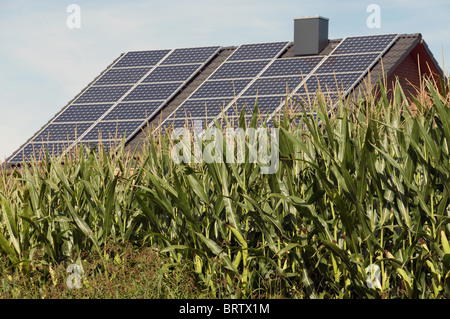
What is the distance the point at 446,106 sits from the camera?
6.78 meters

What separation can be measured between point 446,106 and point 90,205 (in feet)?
14.8

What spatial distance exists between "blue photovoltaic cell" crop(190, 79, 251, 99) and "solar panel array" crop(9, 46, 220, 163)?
845mm

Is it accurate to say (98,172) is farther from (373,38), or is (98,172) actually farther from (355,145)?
(373,38)

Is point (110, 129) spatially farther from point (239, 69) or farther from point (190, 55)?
point (190, 55)

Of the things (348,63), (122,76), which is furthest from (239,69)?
(122,76)

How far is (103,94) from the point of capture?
19.9 metres

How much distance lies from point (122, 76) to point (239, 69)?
13.2ft

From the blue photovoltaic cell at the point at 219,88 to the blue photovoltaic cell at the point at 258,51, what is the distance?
A: 182 cm

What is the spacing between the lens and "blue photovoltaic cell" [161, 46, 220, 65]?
68.0 ft

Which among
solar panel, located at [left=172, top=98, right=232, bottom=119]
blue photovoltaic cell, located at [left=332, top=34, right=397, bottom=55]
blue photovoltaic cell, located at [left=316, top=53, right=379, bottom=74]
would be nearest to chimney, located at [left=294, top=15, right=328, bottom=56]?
blue photovoltaic cell, located at [left=332, top=34, right=397, bottom=55]

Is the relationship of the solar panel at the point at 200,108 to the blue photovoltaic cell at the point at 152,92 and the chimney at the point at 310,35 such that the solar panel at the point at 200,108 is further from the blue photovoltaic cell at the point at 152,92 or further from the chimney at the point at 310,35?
the chimney at the point at 310,35

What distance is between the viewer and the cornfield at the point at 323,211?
6.60m
